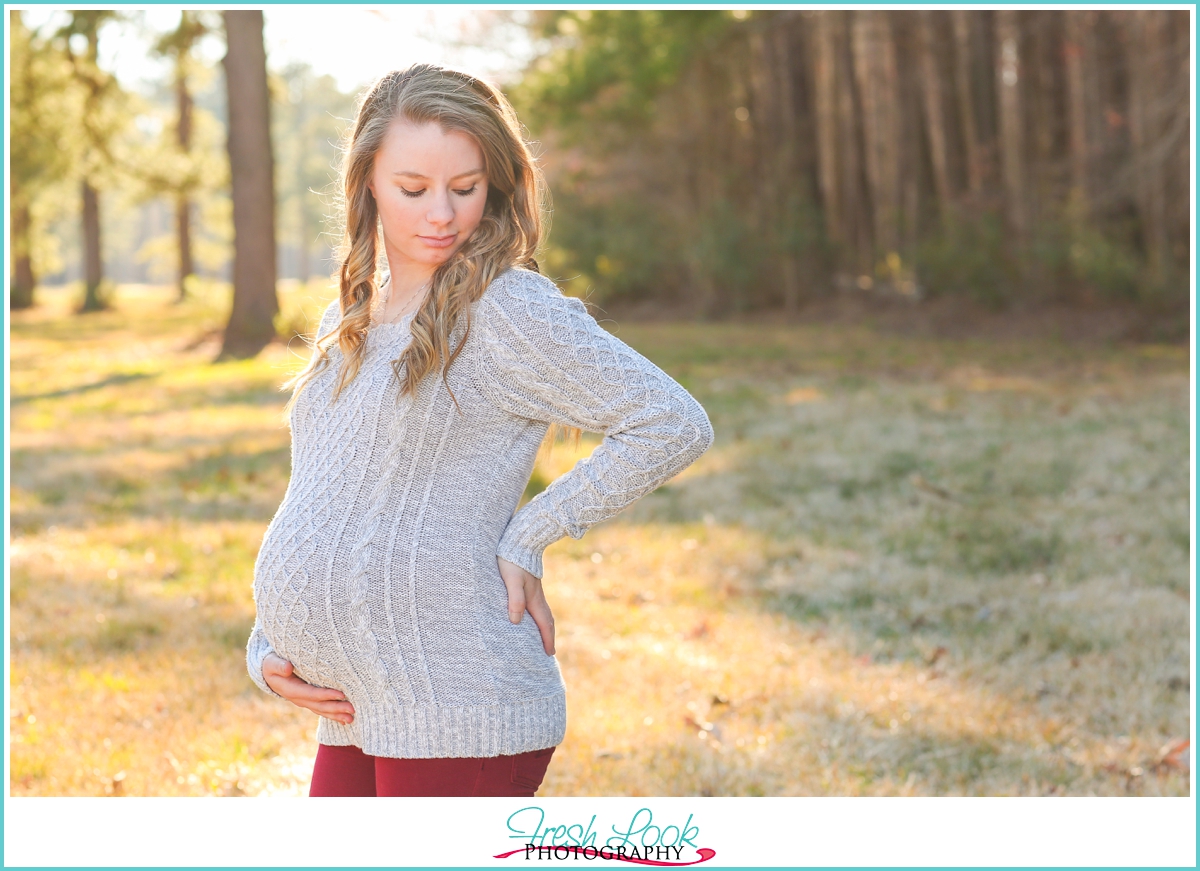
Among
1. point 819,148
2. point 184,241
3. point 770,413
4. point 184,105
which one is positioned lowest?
point 770,413

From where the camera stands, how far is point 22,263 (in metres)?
26.9

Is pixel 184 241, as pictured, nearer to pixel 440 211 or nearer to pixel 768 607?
pixel 768 607

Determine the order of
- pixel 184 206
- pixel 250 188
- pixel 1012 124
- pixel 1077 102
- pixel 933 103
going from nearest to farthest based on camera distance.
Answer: pixel 1077 102 → pixel 250 188 → pixel 1012 124 → pixel 933 103 → pixel 184 206

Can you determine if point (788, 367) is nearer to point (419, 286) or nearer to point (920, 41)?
point (920, 41)

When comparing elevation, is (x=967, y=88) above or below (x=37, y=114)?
below

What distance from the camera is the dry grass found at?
327cm

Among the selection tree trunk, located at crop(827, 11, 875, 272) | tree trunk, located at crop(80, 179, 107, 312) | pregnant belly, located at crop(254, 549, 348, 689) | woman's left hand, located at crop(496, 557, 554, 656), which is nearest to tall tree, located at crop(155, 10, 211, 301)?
tree trunk, located at crop(80, 179, 107, 312)

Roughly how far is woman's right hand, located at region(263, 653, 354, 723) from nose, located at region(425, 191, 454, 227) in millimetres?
780

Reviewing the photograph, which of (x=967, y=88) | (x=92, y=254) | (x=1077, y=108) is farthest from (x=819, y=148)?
(x=92, y=254)

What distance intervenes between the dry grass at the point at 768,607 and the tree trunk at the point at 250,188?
5.25 meters

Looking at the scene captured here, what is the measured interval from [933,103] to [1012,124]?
62.0 inches

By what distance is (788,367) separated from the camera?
1191 cm

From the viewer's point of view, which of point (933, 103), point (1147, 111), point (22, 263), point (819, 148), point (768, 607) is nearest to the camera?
point (768, 607)

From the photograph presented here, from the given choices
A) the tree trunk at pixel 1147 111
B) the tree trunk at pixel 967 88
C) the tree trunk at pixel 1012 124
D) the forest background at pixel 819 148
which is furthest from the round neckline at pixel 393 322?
the tree trunk at pixel 967 88
